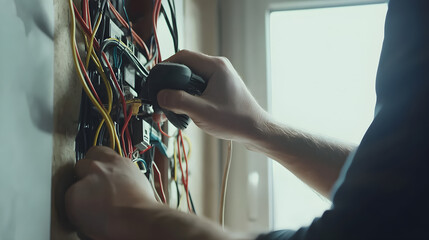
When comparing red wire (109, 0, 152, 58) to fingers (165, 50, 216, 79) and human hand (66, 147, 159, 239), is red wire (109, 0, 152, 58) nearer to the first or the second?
fingers (165, 50, 216, 79)

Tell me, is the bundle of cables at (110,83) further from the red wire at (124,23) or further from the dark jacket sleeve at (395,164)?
the dark jacket sleeve at (395,164)

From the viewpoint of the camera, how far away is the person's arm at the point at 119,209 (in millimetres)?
518

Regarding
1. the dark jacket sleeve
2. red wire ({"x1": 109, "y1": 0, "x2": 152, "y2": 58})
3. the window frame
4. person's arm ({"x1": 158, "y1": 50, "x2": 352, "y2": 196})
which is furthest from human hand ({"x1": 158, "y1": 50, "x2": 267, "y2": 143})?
the window frame

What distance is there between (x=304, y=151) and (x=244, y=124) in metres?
0.14

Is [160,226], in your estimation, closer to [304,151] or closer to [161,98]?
[161,98]

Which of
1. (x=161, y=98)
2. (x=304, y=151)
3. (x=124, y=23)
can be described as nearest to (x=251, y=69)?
(x=304, y=151)

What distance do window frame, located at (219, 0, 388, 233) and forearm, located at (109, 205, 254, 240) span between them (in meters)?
0.87

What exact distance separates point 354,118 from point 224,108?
720 mm

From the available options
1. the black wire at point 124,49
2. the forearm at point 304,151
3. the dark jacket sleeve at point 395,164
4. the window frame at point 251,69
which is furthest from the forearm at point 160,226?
the window frame at point 251,69

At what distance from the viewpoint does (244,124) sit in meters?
0.84

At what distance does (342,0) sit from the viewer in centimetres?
141

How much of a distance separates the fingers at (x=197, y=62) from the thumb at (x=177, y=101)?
0.26 feet

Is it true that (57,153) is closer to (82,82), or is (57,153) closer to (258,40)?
(82,82)

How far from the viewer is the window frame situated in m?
1.39
